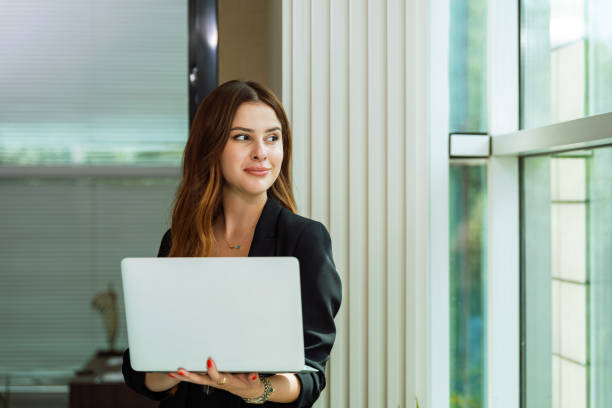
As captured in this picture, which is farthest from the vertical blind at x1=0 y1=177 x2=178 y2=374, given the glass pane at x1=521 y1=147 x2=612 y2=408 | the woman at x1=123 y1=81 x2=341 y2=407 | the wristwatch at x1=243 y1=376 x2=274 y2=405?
the glass pane at x1=521 y1=147 x2=612 y2=408

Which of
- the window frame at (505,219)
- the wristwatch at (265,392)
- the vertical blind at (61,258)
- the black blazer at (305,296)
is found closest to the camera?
the wristwatch at (265,392)

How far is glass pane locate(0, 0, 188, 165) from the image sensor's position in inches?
81.8

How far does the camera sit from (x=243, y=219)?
59.4 inches

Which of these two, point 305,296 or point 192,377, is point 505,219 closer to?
point 305,296

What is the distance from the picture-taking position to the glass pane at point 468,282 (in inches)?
73.5

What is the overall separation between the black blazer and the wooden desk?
2.36 ft

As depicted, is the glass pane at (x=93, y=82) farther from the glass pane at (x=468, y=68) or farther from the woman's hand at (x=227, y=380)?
the woman's hand at (x=227, y=380)

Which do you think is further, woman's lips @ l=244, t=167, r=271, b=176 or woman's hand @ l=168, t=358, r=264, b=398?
woman's lips @ l=244, t=167, r=271, b=176

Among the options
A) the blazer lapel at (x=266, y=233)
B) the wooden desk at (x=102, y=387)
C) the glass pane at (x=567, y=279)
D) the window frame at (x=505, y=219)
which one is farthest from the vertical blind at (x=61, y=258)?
the glass pane at (x=567, y=279)

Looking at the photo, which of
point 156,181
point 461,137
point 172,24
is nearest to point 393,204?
point 461,137

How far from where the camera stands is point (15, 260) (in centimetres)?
208

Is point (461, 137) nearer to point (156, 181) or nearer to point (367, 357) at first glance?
point (367, 357)

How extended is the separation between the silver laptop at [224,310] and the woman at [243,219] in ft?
0.81

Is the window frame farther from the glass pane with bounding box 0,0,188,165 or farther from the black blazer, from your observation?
the glass pane with bounding box 0,0,188,165
